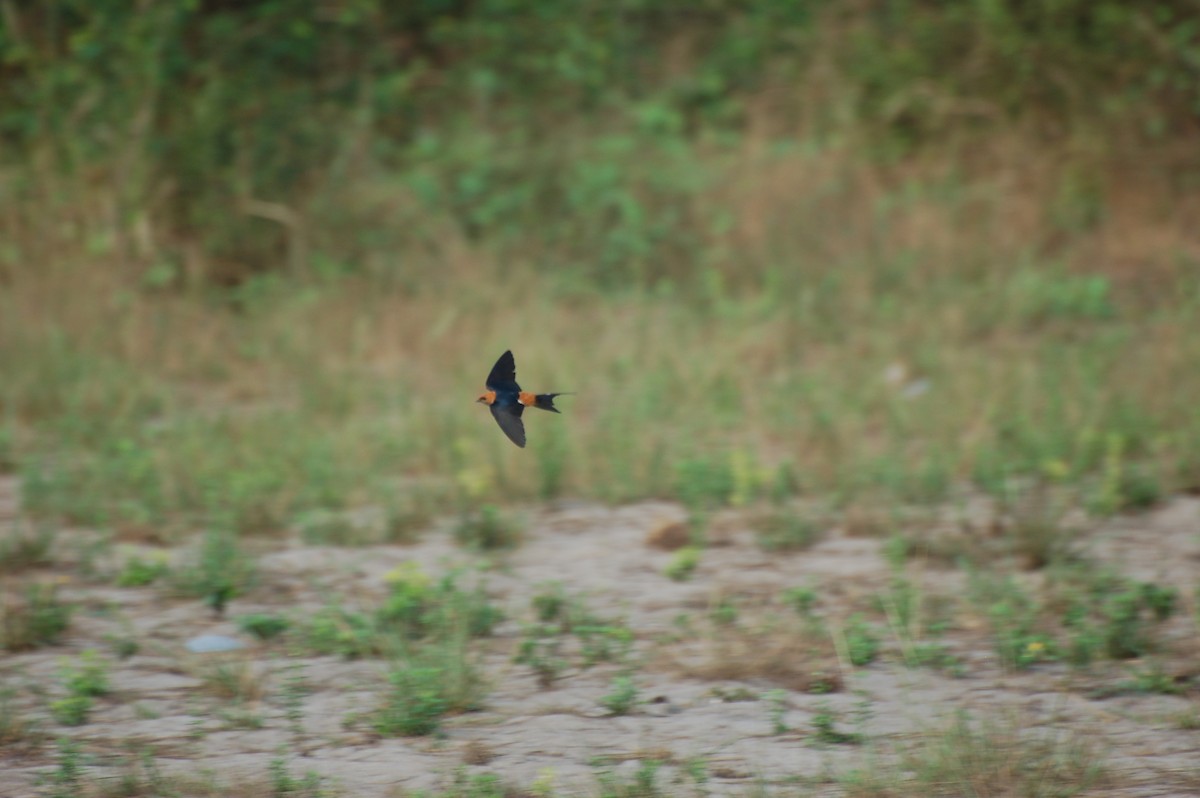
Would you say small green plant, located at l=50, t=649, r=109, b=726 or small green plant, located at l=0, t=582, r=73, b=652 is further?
small green plant, located at l=0, t=582, r=73, b=652

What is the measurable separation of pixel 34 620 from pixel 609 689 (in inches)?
60.8

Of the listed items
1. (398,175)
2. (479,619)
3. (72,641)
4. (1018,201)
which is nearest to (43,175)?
(398,175)

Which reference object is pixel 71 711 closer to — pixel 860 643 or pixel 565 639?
pixel 565 639

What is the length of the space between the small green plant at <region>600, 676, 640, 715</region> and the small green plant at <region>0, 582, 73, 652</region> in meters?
1.51

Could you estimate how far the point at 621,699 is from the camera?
10.5 ft

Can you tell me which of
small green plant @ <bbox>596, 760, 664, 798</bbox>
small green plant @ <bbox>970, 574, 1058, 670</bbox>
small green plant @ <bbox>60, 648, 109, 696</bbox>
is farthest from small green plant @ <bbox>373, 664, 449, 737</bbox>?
small green plant @ <bbox>970, 574, 1058, 670</bbox>

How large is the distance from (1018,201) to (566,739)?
5297mm

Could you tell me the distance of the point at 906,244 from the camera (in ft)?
23.7

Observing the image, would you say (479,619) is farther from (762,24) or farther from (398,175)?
(762,24)

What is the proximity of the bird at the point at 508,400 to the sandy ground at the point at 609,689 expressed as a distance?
73cm

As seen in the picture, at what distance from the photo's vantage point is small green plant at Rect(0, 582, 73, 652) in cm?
359

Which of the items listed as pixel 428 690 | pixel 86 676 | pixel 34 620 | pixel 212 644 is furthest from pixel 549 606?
pixel 34 620

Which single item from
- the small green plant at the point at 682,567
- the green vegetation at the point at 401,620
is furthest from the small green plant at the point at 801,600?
the green vegetation at the point at 401,620

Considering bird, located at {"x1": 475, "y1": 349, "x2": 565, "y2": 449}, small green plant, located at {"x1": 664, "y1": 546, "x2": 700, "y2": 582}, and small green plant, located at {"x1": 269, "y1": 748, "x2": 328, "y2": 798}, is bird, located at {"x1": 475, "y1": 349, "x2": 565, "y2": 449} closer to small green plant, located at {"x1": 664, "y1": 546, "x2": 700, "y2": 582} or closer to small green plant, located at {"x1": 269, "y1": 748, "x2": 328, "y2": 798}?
small green plant, located at {"x1": 269, "y1": 748, "x2": 328, "y2": 798}
